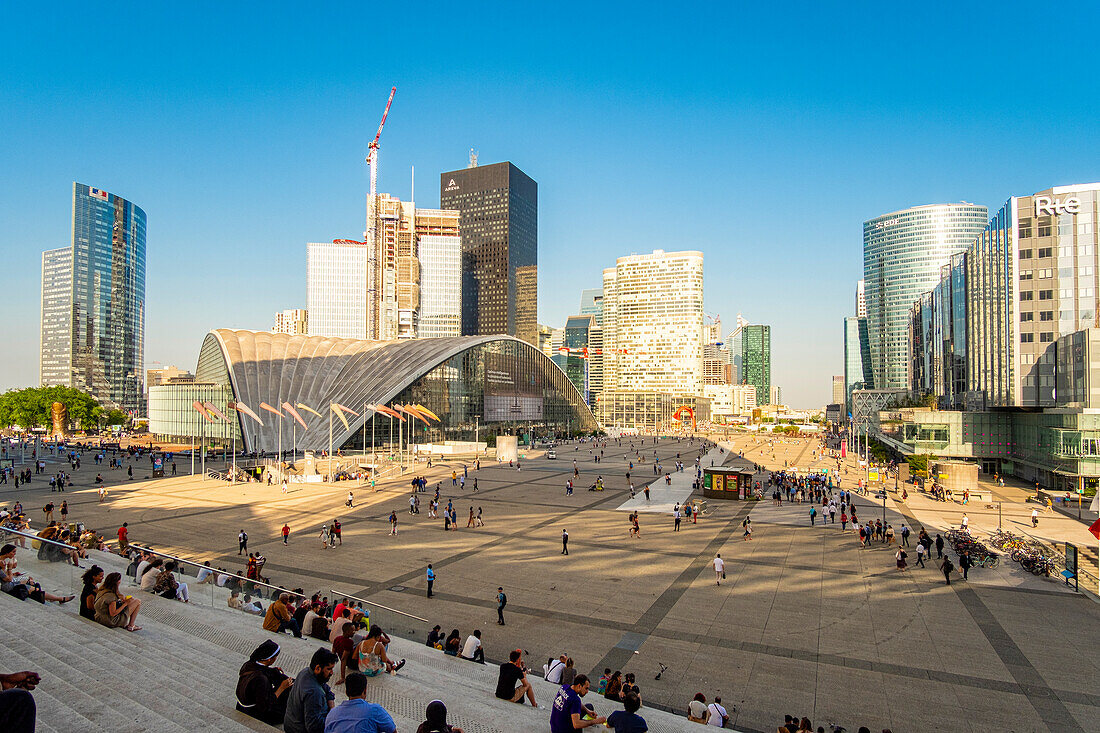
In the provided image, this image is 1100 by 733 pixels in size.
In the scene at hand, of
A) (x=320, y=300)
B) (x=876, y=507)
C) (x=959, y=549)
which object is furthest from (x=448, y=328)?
(x=959, y=549)

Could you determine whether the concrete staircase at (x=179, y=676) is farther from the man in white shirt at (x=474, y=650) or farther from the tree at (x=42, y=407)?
the tree at (x=42, y=407)

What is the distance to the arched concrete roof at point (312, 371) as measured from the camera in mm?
68812

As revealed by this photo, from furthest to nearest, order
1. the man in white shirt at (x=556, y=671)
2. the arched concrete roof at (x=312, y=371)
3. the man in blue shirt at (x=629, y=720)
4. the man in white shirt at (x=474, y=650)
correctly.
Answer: the arched concrete roof at (x=312, y=371) → the man in white shirt at (x=474, y=650) → the man in white shirt at (x=556, y=671) → the man in blue shirt at (x=629, y=720)

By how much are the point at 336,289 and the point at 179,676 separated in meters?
170

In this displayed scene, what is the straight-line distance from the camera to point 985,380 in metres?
65.3

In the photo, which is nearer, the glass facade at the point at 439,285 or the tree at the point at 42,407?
the tree at the point at 42,407

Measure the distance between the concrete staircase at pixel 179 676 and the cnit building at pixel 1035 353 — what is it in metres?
52.5

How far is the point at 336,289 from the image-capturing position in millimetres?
169750

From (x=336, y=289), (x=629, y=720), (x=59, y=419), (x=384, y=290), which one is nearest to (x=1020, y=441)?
(x=629, y=720)

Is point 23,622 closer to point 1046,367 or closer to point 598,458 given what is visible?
point 598,458

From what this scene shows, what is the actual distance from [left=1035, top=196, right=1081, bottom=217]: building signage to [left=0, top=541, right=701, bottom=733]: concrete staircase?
2470 inches

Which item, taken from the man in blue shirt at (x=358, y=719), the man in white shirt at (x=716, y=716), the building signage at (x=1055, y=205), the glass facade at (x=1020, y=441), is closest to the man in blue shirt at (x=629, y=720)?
the man in blue shirt at (x=358, y=719)

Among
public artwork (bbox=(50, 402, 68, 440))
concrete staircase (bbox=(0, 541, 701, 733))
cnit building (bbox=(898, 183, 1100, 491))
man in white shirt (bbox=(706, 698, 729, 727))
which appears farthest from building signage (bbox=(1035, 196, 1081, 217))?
public artwork (bbox=(50, 402, 68, 440))

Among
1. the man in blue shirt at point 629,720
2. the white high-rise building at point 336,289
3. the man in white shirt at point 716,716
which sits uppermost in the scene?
the white high-rise building at point 336,289
